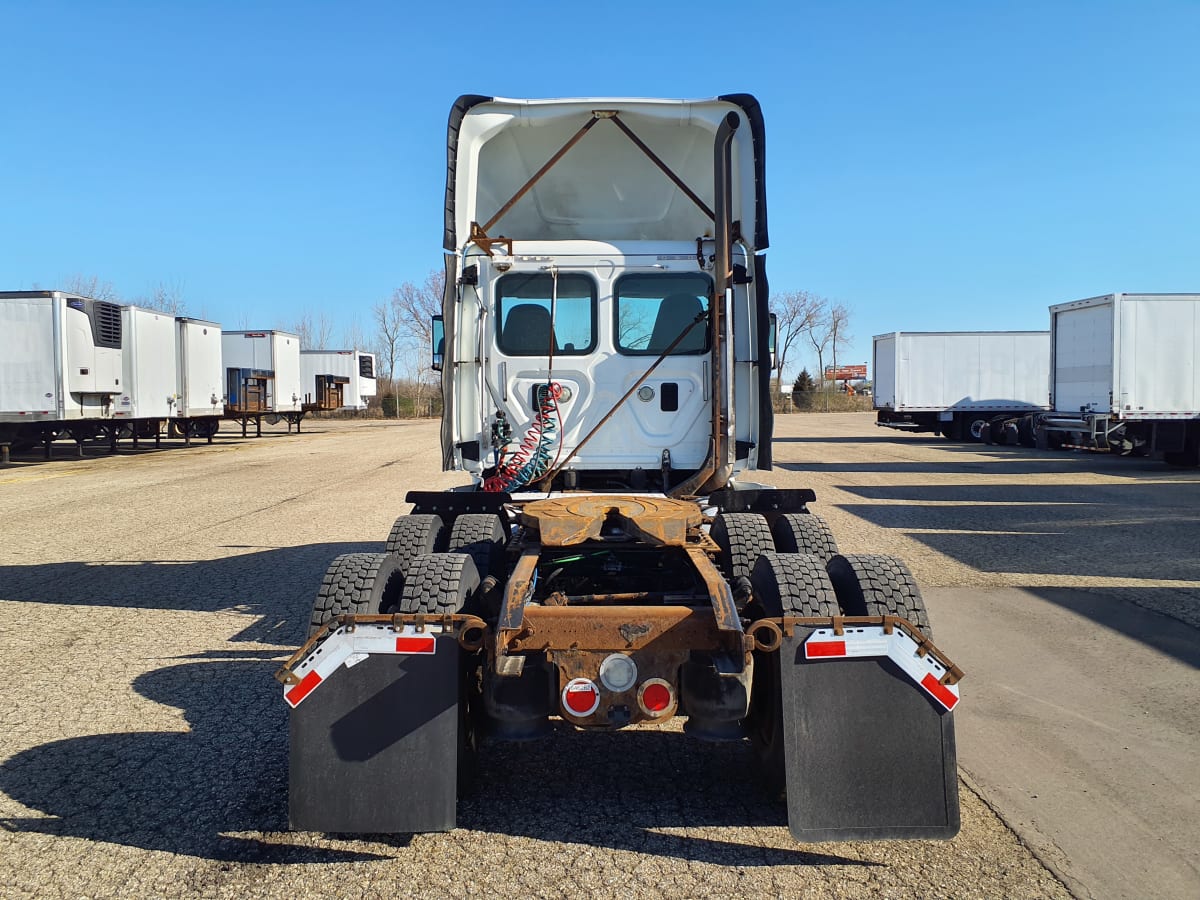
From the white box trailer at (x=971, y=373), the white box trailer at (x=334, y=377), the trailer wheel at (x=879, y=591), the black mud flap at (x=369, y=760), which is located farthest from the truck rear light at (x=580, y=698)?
the white box trailer at (x=334, y=377)

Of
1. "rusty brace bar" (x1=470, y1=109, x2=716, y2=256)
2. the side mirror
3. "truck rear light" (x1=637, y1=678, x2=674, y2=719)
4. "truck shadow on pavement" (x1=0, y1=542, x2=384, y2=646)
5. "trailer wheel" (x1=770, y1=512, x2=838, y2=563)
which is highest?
A: "rusty brace bar" (x1=470, y1=109, x2=716, y2=256)

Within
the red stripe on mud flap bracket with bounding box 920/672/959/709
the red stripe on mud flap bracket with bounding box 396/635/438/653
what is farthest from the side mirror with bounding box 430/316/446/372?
the red stripe on mud flap bracket with bounding box 920/672/959/709

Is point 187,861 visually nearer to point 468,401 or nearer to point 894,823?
point 894,823

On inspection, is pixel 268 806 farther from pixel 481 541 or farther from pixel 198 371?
pixel 198 371

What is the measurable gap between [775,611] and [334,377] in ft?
135

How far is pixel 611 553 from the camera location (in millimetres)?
4824

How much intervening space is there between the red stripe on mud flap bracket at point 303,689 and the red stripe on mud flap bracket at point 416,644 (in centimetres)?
30

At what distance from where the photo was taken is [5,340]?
20.9m

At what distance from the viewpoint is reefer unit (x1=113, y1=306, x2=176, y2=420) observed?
23.8 m

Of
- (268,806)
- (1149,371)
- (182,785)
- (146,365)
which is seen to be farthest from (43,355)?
(1149,371)

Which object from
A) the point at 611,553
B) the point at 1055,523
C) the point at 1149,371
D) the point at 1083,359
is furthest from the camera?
the point at 1083,359

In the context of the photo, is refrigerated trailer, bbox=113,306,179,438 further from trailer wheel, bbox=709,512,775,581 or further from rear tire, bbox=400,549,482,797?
rear tire, bbox=400,549,482,797

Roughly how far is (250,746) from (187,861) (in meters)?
1.11

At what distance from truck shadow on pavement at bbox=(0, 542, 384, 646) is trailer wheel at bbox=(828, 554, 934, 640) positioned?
4.04 metres
